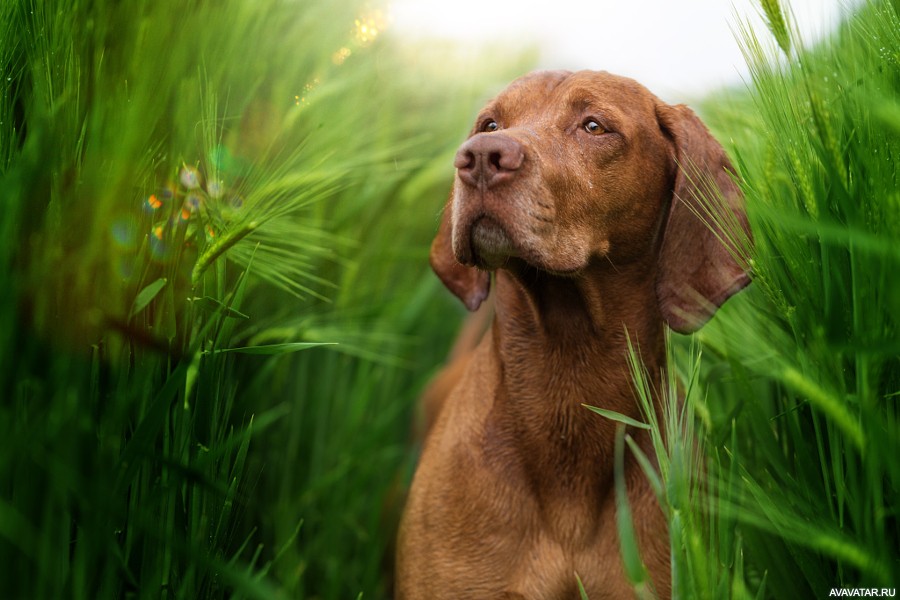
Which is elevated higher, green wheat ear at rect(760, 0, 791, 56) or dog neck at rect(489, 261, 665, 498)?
green wheat ear at rect(760, 0, 791, 56)

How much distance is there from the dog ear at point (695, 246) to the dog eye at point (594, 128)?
243 millimetres

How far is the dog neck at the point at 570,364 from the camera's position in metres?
2.35

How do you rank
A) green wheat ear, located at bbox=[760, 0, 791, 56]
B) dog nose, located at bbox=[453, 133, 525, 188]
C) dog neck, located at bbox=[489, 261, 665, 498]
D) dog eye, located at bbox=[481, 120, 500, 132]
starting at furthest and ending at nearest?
dog eye, located at bbox=[481, 120, 500, 132] → dog neck, located at bbox=[489, 261, 665, 498] → dog nose, located at bbox=[453, 133, 525, 188] → green wheat ear, located at bbox=[760, 0, 791, 56]

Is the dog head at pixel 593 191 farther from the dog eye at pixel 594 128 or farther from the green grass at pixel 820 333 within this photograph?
the green grass at pixel 820 333

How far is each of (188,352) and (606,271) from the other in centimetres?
123

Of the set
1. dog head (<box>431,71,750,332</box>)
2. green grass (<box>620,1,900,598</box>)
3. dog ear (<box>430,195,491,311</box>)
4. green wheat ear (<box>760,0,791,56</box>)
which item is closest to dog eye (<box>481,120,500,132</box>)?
dog head (<box>431,71,750,332</box>)

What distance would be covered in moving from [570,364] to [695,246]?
475mm

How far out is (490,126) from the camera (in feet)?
8.59

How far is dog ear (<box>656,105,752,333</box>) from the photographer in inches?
90.9

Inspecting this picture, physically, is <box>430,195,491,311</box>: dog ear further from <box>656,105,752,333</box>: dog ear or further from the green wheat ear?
the green wheat ear

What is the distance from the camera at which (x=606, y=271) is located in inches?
95.3

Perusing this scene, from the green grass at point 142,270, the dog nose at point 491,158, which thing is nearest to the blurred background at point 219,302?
the green grass at point 142,270

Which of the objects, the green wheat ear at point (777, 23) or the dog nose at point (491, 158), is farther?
the dog nose at point (491, 158)

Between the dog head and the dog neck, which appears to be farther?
the dog neck
